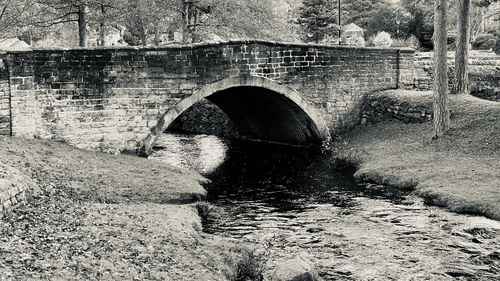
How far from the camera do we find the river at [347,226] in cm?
1216

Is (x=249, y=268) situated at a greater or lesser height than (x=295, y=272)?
lesser

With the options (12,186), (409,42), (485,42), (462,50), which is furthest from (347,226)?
(485,42)

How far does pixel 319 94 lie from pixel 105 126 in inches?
391

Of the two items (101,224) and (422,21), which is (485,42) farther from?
(101,224)

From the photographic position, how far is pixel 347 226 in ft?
49.8

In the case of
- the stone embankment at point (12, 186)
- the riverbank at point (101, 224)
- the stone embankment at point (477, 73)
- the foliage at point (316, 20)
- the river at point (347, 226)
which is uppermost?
the foliage at point (316, 20)

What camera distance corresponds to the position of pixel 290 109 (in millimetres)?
27359

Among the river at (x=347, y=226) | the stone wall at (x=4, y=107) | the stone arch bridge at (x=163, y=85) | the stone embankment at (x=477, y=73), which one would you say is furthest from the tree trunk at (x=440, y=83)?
the stone wall at (x=4, y=107)

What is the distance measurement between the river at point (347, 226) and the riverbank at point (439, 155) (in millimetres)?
661

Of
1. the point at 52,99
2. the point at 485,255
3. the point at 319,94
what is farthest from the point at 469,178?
the point at 52,99

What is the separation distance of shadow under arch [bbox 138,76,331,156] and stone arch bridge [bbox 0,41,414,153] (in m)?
0.05

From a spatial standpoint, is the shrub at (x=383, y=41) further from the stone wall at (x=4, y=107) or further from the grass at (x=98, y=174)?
the stone wall at (x=4, y=107)

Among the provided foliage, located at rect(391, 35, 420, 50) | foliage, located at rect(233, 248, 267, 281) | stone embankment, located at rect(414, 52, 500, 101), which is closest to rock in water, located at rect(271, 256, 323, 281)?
foliage, located at rect(233, 248, 267, 281)

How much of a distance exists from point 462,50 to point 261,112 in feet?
33.4
